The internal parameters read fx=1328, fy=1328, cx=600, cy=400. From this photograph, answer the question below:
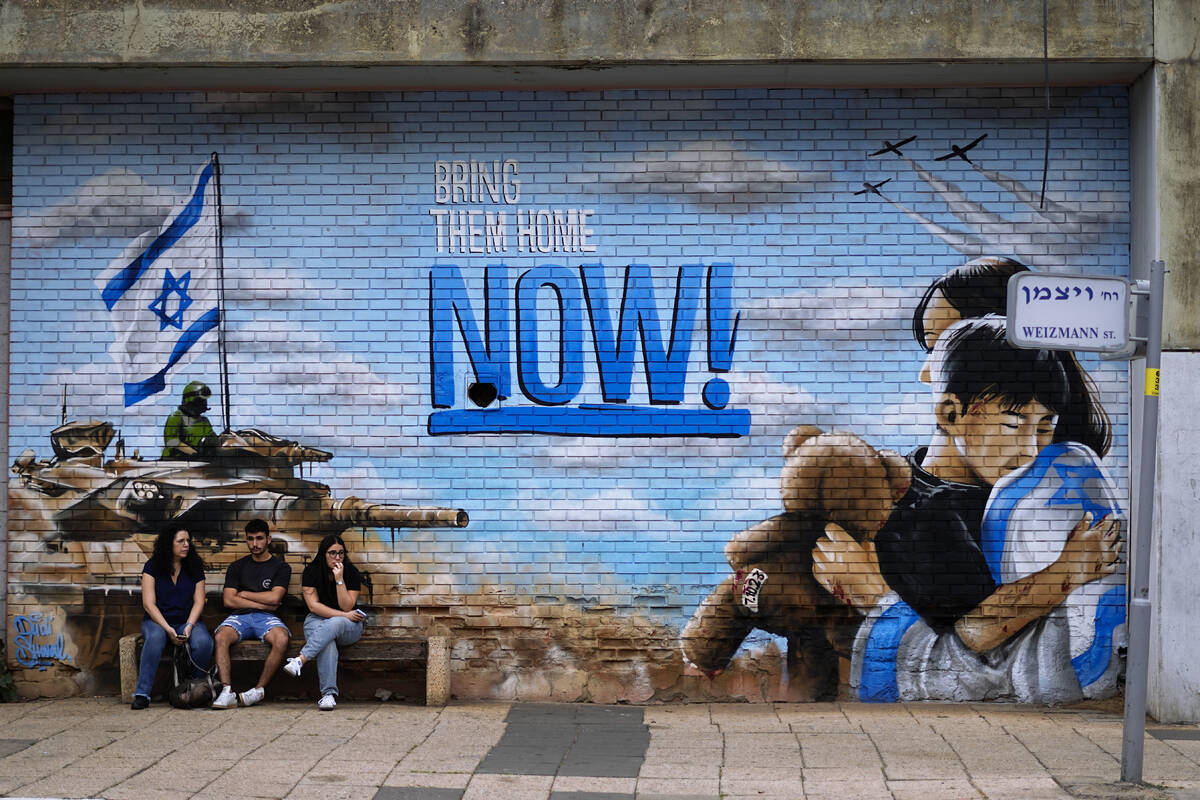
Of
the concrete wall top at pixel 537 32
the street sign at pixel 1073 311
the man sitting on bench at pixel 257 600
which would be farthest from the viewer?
the man sitting on bench at pixel 257 600

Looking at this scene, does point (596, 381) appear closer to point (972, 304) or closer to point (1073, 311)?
point (972, 304)

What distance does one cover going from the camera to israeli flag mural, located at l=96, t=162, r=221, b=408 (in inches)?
375

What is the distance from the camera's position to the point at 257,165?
951 cm

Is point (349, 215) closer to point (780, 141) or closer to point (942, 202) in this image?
point (780, 141)

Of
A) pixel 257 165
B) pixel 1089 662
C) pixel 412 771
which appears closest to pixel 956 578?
pixel 1089 662

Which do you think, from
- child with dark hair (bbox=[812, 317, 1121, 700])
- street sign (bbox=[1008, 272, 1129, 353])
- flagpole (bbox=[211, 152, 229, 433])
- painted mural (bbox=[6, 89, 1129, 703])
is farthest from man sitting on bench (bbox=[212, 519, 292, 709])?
street sign (bbox=[1008, 272, 1129, 353])

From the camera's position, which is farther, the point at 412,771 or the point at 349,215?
the point at 349,215

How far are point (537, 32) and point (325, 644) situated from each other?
4.36 meters

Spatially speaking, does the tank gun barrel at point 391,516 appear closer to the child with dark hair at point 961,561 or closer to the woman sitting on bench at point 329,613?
the woman sitting on bench at point 329,613

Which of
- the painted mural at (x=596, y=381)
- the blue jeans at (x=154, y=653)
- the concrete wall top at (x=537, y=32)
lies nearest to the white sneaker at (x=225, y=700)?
the blue jeans at (x=154, y=653)

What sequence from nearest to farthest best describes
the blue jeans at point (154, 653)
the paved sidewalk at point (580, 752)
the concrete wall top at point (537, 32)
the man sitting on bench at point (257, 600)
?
the paved sidewalk at point (580, 752) < the concrete wall top at point (537, 32) < the blue jeans at point (154, 653) < the man sitting on bench at point (257, 600)

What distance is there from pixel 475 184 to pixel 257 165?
5.15 feet

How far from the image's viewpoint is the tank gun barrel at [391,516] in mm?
9383

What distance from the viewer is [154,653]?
352 inches
